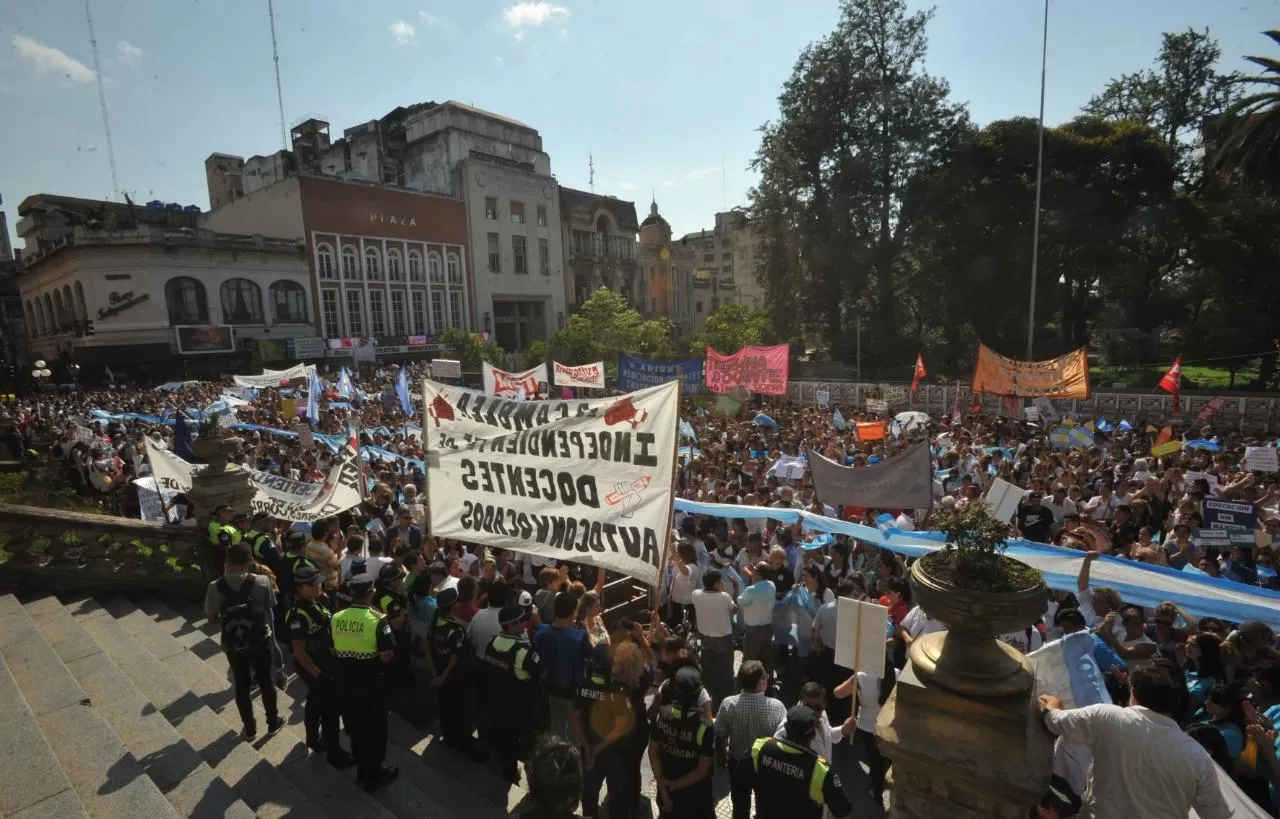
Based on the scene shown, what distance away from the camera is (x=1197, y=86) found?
126 ft

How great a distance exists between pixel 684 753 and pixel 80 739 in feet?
14.0

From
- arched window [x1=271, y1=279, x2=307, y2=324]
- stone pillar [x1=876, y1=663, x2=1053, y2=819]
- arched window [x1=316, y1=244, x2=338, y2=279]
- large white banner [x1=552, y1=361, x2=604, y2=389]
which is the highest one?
arched window [x1=316, y1=244, x2=338, y2=279]

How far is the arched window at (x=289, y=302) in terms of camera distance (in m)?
45.0

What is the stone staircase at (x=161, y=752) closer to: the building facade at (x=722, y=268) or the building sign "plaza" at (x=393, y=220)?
the building sign "plaza" at (x=393, y=220)

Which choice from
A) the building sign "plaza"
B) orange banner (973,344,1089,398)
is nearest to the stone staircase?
orange banner (973,344,1089,398)

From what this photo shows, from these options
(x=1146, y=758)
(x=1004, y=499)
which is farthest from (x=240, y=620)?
(x=1004, y=499)

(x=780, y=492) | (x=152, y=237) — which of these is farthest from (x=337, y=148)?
(x=780, y=492)

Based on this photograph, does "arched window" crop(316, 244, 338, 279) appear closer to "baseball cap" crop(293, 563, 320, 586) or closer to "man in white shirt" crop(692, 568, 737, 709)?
"baseball cap" crop(293, 563, 320, 586)

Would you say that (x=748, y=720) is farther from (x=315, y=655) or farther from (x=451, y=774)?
(x=315, y=655)

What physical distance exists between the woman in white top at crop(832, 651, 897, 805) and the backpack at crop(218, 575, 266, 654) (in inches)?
179

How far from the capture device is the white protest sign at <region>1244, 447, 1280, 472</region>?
402 inches

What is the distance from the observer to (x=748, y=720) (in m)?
4.20

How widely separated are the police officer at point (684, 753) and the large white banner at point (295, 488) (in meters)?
5.75

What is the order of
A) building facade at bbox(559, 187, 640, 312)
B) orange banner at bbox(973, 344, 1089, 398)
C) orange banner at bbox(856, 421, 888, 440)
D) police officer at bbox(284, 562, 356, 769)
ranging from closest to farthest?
police officer at bbox(284, 562, 356, 769) → orange banner at bbox(856, 421, 888, 440) → orange banner at bbox(973, 344, 1089, 398) → building facade at bbox(559, 187, 640, 312)
